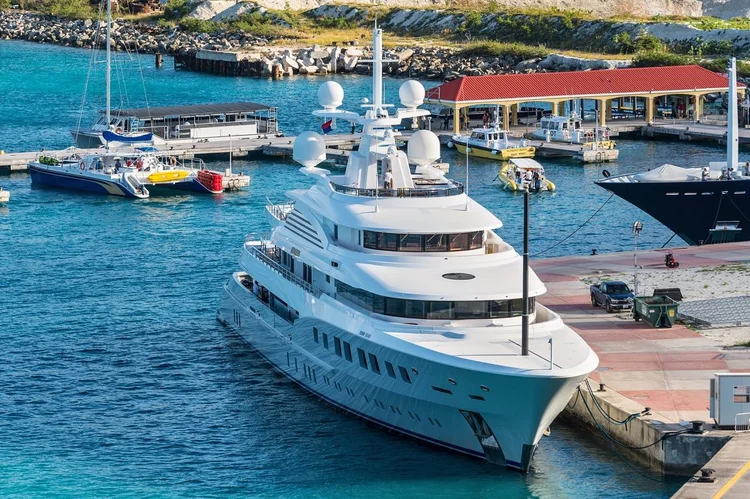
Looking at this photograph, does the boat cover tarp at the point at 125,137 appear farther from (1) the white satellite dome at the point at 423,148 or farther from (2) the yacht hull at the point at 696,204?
(1) the white satellite dome at the point at 423,148

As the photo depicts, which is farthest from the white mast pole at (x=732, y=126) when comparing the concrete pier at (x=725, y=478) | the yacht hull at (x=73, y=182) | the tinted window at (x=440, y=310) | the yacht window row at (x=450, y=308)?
the yacht hull at (x=73, y=182)

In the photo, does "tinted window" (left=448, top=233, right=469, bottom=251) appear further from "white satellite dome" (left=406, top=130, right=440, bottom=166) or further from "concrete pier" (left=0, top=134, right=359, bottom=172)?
"concrete pier" (left=0, top=134, right=359, bottom=172)

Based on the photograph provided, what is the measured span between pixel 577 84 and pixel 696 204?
4536 cm

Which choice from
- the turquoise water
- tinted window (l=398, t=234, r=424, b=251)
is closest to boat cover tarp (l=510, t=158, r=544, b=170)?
the turquoise water

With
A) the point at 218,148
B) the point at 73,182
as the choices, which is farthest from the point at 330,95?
the point at 218,148

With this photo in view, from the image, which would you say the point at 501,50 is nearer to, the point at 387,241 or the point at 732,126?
the point at 732,126

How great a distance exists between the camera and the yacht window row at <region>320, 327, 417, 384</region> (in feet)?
130

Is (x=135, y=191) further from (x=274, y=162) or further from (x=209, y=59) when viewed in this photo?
(x=209, y=59)

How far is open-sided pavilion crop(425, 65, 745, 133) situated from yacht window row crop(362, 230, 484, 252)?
61568 mm

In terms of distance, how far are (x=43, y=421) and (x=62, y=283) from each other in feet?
61.9

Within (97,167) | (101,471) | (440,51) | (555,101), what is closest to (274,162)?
(97,167)

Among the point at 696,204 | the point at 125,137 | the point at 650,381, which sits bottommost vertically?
the point at 650,381

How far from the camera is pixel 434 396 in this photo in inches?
1539

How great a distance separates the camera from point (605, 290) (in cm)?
4981
